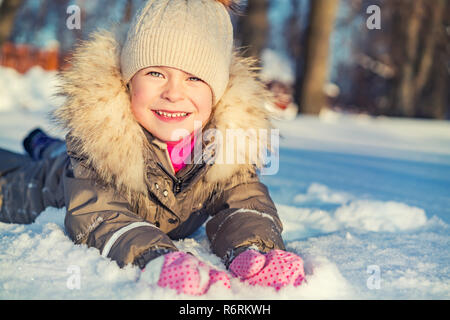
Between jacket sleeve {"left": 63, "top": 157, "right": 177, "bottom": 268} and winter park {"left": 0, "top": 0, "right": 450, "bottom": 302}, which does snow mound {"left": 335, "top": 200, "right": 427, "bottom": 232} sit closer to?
winter park {"left": 0, "top": 0, "right": 450, "bottom": 302}

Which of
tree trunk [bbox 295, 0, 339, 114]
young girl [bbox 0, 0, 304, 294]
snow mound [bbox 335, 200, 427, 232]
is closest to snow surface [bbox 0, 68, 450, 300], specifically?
snow mound [bbox 335, 200, 427, 232]

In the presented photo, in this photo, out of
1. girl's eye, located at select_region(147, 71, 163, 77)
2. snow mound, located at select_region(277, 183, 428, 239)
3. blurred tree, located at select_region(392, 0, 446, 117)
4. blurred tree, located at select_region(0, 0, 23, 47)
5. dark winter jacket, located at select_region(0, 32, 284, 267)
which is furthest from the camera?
blurred tree, located at select_region(392, 0, 446, 117)

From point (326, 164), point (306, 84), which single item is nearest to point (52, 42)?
point (306, 84)

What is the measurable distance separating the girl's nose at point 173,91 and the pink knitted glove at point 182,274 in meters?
0.59

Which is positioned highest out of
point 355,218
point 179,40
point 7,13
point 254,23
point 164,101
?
point 7,13

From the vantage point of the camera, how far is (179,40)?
59.5 inches

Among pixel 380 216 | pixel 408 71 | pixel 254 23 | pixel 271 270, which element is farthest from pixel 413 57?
pixel 271 270

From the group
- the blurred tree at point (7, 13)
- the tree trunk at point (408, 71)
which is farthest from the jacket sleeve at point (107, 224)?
the tree trunk at point (408, 71)

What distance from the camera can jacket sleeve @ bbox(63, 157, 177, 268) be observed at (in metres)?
1.18

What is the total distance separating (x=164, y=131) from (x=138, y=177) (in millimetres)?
189

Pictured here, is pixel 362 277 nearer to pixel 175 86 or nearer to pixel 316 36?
pixel 175 86

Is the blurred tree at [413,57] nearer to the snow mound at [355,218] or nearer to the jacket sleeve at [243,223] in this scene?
the snow mound at [355,218]

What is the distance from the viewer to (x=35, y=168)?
6.34 feet

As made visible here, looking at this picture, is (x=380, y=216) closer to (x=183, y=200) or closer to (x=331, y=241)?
(x=331, y=241)
